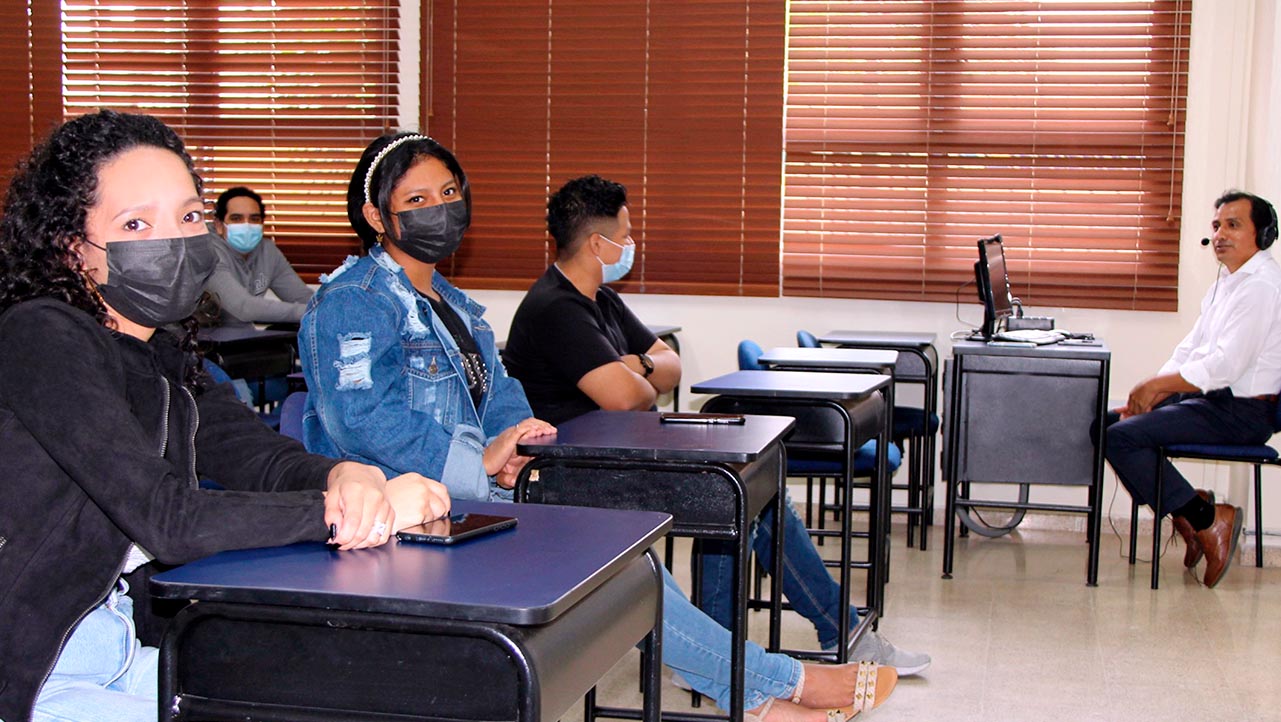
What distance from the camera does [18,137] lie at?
616 centimetres

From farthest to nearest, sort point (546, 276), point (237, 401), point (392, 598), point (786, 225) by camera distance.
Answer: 1. point (786, 225)
2. point (546, 276)
3. point (237, 401)
4. point (392, 598)

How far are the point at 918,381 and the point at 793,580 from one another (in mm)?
1763

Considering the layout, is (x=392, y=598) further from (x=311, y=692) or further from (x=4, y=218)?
(x=4, y=218)

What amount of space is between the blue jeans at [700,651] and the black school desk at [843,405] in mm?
614

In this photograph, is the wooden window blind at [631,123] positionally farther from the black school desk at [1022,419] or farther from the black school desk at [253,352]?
the black school desk at [1022,419]

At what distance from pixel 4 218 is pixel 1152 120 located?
4.78 m

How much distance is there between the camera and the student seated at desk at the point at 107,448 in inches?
55.2

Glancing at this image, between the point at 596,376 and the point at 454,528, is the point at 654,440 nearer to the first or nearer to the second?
the point at 454,528

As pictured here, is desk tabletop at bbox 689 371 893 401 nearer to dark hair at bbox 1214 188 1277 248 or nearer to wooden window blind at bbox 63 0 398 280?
dark hair at bbox 1214 188 1277 248

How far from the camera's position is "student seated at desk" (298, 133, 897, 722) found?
229cm

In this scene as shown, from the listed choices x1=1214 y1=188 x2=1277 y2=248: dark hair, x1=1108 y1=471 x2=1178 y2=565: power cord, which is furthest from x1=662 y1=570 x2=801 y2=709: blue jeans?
x1=1214 y1=188 x2=1277 y2=248: dark hair

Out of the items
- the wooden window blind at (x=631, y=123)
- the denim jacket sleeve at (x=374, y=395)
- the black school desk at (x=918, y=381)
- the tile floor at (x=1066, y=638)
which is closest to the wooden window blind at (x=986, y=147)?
the wooden window blind at (x=631, y=123)

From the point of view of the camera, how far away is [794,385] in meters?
3.33

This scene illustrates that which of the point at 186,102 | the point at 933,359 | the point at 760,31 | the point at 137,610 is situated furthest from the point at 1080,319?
the point at 137,610
